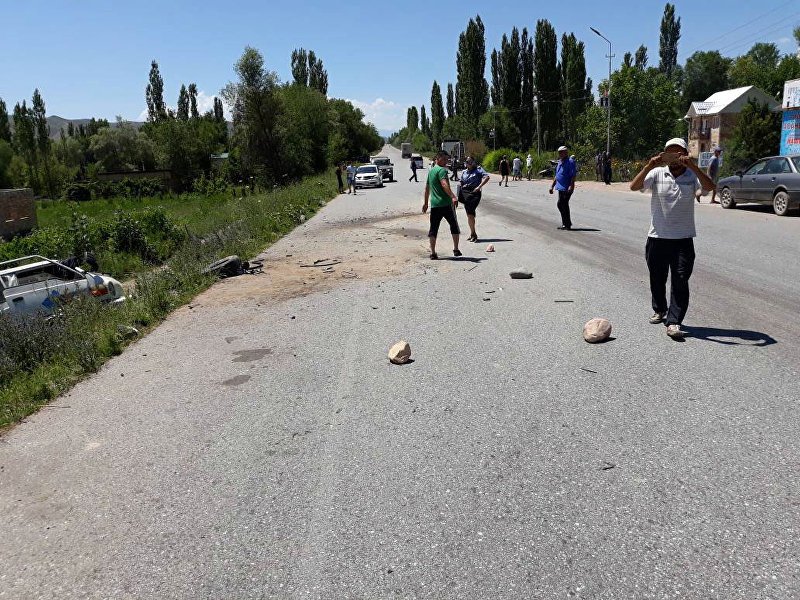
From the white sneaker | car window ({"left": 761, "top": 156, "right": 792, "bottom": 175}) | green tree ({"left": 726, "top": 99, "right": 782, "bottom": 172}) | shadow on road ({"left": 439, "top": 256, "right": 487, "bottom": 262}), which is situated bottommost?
shadow on road ({"left": 439, "top": 256, "right": 487, "bottom": 262})

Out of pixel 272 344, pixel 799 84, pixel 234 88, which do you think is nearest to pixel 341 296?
pixel 272 344

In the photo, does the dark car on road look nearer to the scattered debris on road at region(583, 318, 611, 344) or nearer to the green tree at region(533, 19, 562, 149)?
the scattered debris on road at region(583, 318, 611, 344)

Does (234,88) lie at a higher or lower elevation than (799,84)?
higher

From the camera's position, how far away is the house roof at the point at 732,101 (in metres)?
65.1

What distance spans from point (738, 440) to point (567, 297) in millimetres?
4381

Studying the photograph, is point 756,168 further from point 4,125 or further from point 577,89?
point 4,125

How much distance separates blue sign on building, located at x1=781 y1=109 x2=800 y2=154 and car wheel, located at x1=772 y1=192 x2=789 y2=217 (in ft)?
46.2

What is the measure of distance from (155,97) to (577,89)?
6221 centimetres

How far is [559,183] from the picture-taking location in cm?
1444

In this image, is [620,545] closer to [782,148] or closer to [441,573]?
[441,573]

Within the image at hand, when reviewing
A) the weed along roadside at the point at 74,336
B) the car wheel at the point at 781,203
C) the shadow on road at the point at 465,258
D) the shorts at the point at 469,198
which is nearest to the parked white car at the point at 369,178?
the car wheel at the point at 781,203

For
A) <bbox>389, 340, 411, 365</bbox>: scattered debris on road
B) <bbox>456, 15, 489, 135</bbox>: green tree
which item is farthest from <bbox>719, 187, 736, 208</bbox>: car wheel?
<bbox>456, 15, 489, 135</bbox>: green tree

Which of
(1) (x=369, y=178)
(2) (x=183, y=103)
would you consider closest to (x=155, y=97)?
(2) (x=183, y=103)

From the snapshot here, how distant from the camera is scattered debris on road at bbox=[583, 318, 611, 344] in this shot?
20.2ft
